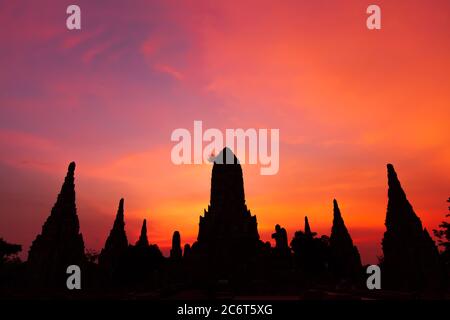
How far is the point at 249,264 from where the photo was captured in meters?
35.5

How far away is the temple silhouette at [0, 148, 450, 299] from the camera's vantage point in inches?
638

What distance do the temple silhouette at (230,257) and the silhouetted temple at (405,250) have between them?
0.18 feet

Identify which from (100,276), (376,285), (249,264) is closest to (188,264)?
(249,264)

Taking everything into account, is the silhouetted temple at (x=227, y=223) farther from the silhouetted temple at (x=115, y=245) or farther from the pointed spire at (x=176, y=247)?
the silhouetted temple at (x=115, y=245)

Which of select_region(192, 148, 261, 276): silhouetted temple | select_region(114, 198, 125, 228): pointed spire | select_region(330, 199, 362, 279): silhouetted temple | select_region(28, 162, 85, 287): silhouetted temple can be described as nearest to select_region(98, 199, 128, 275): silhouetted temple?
select_region(114, 198, 125, 228): pointed spire

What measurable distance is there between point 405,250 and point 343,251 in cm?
1296

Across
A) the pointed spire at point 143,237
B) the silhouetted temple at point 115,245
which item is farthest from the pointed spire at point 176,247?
the silhouetted temple at point 115,245

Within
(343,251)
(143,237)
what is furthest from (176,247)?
(343,251)

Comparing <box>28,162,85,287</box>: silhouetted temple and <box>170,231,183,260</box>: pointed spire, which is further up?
<box>28,162,85,287</box>: silhouetted temple

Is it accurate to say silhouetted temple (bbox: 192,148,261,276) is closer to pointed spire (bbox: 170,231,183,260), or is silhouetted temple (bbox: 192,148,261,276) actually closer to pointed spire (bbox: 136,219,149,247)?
pointed spire (bbox: 170,231,183,260)

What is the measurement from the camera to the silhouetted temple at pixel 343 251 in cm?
3138

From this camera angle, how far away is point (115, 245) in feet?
97.1

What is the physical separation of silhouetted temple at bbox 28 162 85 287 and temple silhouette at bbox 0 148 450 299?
5 cm
